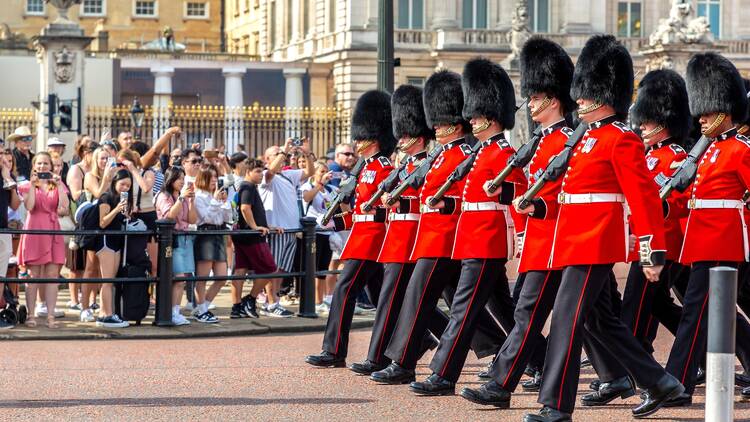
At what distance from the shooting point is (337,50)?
4638 cm

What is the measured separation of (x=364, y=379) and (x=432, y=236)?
956 millimetres

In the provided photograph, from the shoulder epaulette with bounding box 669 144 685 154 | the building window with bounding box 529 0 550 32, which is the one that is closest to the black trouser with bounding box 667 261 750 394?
the shoulder epaulette with bounding box 669 144 685 154

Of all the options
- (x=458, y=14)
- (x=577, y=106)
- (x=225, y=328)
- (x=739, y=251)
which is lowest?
(x=225, y=328)

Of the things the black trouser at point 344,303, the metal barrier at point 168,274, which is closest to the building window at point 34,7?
the metal barrier at point 168,274

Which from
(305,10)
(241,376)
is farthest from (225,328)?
(305,10)

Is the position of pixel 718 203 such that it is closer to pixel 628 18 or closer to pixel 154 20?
pixel 628 18

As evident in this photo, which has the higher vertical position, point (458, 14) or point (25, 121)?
point (458, 14)

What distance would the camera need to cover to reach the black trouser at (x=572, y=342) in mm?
7613

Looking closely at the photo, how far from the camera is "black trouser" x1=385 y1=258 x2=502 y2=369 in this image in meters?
9.06

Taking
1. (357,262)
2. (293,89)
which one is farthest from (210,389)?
(293,89)

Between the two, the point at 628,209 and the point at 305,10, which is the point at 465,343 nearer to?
the point at 628,209

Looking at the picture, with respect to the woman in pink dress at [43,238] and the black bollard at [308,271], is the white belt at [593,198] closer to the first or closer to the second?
the black bollard at [308,271]

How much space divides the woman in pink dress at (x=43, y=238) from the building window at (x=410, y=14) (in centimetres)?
3454

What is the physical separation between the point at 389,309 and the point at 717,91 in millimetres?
2221
